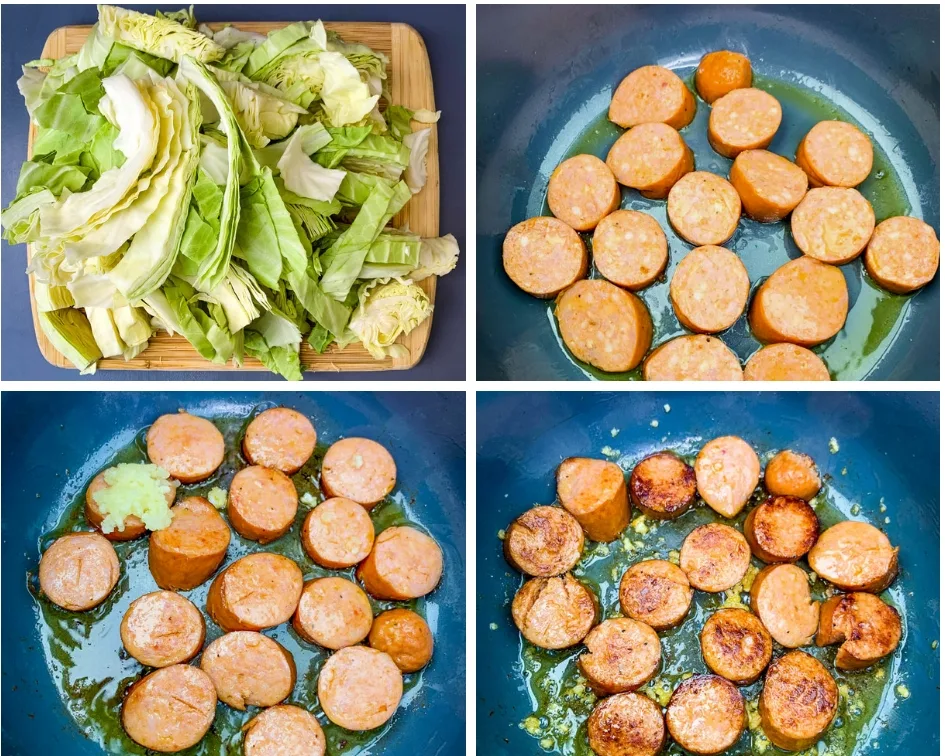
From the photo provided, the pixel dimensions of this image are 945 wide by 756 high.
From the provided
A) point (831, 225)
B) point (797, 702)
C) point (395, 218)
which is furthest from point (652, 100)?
point (797, 702)

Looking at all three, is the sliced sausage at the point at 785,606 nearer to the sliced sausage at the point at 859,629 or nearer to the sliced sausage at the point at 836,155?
the sliced sausage at the point at 859,629

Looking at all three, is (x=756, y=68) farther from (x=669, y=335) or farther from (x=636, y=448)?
(x=636, y=448)

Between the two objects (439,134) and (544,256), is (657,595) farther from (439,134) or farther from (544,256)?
(439,134)

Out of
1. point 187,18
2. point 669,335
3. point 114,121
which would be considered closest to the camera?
point 114,121

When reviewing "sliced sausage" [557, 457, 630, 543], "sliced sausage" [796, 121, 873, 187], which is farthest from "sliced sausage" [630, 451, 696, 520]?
"sliced sausage" [796, 121, 873, 187]

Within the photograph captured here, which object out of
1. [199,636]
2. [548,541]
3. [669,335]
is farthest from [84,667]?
[669,335]

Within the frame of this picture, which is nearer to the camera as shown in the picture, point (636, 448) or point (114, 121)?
point (114, 121)

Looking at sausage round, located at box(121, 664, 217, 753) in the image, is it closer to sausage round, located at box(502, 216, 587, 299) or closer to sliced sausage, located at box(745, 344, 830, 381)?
sausage round, located at box(502, 216, 587, 299)
